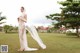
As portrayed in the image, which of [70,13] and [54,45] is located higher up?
[70,13]

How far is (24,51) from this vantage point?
1557 cm

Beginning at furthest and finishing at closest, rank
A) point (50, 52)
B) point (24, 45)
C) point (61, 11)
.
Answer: point (61, 11)
point (24, 45)
point (50, 52)

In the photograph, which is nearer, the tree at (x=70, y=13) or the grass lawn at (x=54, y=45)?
the grass lawn at (x=54, y=45)

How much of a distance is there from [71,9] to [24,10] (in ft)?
72.0

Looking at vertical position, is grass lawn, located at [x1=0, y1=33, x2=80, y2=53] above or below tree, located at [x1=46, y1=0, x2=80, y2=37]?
below

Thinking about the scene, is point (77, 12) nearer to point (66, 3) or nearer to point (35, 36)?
point (66, 3)

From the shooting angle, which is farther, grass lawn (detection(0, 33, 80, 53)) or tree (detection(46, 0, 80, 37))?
tree (detection(46, 0, 80, 37))

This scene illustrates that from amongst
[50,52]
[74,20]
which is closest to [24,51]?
[50,52]

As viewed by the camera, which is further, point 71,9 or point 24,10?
point 71,9

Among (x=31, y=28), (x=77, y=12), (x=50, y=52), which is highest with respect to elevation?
(x=77, y=12)

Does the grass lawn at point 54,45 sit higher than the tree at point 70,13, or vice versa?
the tree at point 70,13

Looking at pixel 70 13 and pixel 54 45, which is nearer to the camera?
pixel 54 45

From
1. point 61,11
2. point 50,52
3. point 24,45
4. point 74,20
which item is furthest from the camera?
point 61,11

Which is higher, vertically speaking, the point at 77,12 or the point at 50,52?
the point at 77,12
